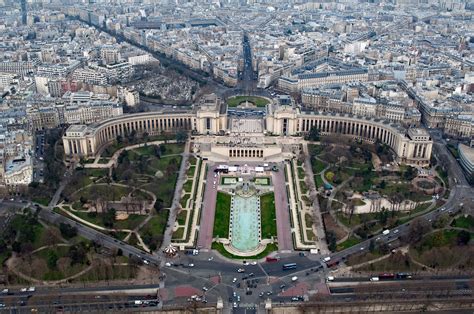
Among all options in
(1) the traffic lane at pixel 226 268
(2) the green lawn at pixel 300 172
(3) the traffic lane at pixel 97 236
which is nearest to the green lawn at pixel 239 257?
(1) the traffic lane at pixel 226 268

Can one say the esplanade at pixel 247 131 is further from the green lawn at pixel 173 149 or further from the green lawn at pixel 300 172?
the green lawn at pixel 300 172

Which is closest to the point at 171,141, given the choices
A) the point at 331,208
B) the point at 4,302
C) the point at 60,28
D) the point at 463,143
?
the point at 331,208

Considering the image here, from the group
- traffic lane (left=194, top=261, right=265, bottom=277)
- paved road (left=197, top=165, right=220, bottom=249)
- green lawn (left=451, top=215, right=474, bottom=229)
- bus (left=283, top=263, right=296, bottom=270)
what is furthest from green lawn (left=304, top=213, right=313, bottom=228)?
green lawn (left=451, top=215, right=474, bottom=229)

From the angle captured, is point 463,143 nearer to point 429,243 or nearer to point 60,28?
point 429,243

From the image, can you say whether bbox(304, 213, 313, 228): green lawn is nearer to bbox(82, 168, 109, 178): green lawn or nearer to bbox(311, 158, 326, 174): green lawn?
bbox(311, 158, 326, 174): green lawn

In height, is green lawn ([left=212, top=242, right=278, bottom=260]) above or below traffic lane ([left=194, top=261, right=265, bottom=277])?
above

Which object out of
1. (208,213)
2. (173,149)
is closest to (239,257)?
(208,213)
